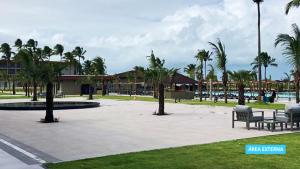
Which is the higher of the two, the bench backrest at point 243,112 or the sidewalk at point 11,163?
the bench backrest at point 243,112

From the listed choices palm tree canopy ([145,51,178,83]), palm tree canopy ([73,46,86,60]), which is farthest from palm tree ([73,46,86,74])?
palm tree canopy ([145,51,178,83])

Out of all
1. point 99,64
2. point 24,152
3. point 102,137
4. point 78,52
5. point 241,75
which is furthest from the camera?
point 78,52

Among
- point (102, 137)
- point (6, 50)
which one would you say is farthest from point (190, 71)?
point (6, 50)

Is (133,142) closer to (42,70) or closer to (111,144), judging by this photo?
(111,144)

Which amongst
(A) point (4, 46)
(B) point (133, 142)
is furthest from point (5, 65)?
(B) point (133, 142)

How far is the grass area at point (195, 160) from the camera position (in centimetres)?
791

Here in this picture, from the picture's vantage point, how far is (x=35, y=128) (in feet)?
52.8

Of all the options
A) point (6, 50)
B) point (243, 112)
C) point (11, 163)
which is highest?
point (6, 50)

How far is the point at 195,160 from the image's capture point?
8.48 meters

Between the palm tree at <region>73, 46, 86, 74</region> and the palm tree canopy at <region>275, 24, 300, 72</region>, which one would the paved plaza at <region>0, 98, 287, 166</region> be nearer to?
the palm tree canopy at <region>275, 24, 300, 72</region>

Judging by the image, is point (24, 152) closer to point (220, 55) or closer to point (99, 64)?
point (220, 55)

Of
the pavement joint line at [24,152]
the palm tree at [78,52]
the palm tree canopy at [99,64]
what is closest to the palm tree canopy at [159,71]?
the pavement joint line at [24,152]

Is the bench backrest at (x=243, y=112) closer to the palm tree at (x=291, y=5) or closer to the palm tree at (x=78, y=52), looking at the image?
the palm tree at (x=291, y=5)

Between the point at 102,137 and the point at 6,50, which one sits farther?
the point at 6,50
